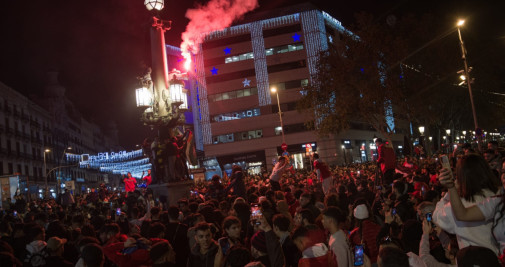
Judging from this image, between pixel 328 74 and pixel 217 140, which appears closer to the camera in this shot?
pixel 328 74

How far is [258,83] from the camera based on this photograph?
162 ft

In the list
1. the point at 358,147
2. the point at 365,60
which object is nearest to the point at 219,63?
the point at 358,147

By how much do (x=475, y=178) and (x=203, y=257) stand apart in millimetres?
3039

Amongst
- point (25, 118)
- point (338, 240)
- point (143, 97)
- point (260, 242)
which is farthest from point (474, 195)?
point (25, 118)

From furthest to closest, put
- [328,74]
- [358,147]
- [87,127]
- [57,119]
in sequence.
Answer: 1. [87,127]
2. [57,119]
3. [358,147]
4. [328,74]

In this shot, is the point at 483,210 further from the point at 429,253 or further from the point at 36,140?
the point at 36,140

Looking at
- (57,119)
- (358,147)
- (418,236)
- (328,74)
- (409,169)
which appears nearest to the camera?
(418,236)

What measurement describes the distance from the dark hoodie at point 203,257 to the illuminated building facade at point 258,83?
43176mm

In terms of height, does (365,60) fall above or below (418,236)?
above

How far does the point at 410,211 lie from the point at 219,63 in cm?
4558

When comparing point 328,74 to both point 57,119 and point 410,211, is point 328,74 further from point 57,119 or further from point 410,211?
point 57,119

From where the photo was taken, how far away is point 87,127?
3760 inches

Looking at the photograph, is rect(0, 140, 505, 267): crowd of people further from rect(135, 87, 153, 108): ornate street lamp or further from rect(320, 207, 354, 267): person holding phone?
rect(135, 87, 153, 108): ornate street lamp

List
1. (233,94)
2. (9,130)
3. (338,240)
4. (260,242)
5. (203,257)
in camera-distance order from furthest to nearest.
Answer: (9,130), (233,94), (203,257), (260,242), (338,240)
